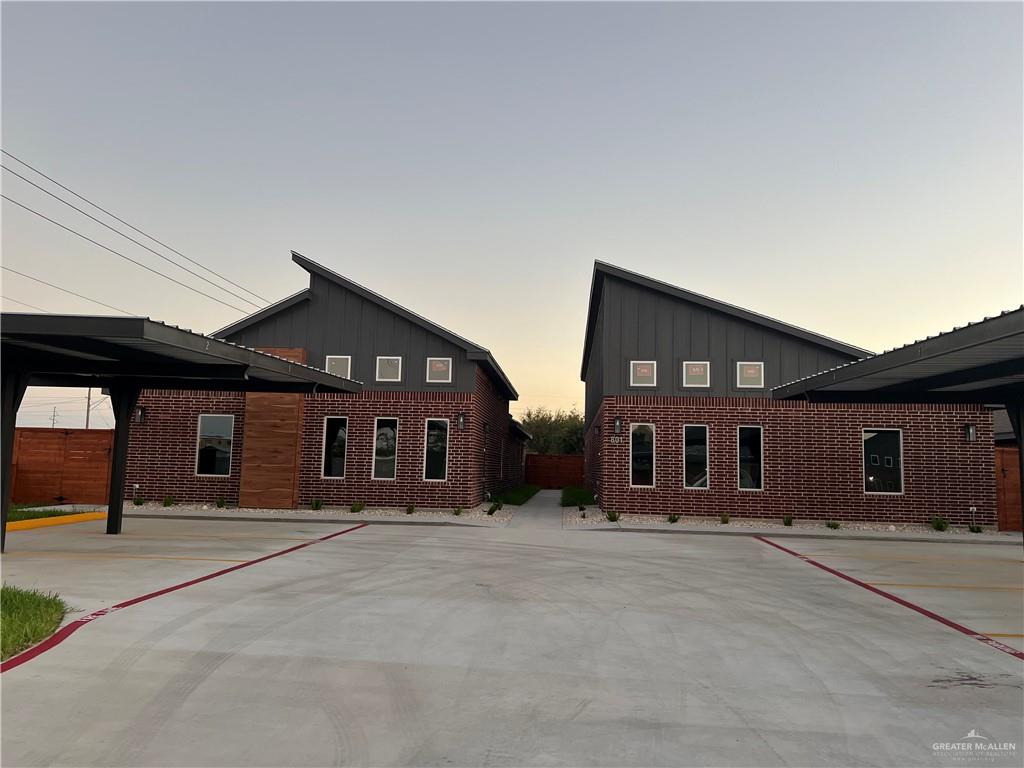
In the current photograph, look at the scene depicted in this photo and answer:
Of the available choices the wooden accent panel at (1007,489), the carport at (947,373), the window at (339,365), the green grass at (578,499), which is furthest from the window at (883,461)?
the window at (339,365)

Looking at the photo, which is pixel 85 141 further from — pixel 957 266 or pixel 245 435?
pixel 957 266

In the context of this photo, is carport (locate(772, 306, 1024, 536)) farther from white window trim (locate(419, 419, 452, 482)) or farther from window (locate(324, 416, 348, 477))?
window (locate(324, 416, 348, 477))

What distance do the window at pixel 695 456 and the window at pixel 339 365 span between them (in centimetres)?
1029

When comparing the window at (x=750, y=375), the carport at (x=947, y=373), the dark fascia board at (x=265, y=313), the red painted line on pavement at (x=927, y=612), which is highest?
the dark fascia board at (x=265, y=313)

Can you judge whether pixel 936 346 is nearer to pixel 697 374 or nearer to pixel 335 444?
pixel 697 374

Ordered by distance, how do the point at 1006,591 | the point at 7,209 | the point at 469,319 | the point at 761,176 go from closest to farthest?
the point at 1006,591, the point at 761,176, the point at 7,209, the point at 469,319

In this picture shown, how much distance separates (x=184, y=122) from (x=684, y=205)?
53.2 ft

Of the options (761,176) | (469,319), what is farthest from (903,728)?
(469,319)

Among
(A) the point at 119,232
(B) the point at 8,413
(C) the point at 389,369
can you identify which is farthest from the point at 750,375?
(A) the point at 119,232

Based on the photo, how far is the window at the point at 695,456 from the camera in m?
17.7

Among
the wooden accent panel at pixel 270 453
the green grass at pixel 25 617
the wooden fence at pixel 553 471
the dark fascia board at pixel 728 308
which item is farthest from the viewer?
the wooden fence at pixel 553 471

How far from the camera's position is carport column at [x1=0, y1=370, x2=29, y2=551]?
9828 mm

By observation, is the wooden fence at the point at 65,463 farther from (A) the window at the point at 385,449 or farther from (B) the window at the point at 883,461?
(B) the window at the point at 883,461

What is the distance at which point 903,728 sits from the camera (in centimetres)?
407
